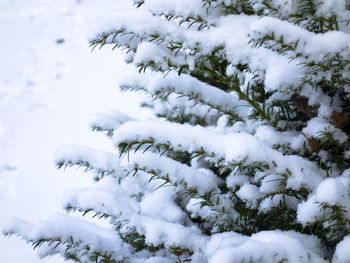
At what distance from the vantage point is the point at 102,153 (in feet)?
2.89

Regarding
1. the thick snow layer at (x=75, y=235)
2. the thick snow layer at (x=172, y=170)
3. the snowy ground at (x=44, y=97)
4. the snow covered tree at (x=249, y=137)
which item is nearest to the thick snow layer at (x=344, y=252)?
the snow covered tree at (x=249, y=137)

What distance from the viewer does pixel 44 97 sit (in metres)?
3.40

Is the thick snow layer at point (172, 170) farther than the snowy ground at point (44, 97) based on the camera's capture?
No

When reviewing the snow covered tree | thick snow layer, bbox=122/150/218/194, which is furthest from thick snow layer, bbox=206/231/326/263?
thick snow layer, bbox=122/150/218/194

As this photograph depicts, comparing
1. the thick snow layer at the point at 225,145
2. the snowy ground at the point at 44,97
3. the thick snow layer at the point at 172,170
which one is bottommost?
the snowy ground at the point at 44,97

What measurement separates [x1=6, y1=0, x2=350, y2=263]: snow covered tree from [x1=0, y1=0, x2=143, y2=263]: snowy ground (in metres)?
1.55

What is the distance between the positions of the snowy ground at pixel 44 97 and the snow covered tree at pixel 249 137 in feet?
5.08

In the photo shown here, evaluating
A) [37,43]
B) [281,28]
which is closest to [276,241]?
[281,28]

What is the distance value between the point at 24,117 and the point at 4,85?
557 mm

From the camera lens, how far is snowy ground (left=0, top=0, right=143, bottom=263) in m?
2.58

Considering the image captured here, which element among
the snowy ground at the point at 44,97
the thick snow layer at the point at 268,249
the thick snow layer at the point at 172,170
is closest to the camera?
the thick snow layer at the point at 268,249

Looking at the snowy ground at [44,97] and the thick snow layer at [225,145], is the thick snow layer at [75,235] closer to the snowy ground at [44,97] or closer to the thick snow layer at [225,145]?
the thick snow layer at [225,145]

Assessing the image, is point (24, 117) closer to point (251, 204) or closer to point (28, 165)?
point (28, 165)

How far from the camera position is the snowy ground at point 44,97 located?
2.58m
